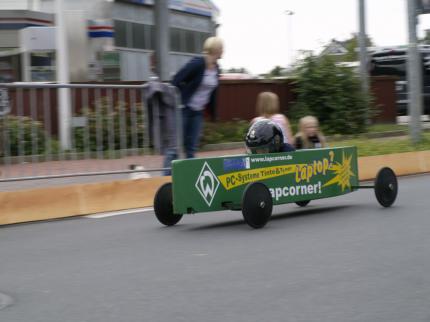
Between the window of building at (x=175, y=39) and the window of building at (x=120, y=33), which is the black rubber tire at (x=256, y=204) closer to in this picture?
the window of building at (x=120, y=33)

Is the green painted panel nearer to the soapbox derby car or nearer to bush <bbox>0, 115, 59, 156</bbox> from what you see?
the soapbox derby car

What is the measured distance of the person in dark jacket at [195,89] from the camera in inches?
430

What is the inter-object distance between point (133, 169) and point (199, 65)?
1646 mm

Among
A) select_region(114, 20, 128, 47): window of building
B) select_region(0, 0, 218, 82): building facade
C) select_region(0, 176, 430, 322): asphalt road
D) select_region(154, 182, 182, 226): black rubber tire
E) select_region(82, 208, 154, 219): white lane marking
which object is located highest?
select_region(114, 20, 128, 47): window of building

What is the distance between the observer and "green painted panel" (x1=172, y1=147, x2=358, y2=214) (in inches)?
321

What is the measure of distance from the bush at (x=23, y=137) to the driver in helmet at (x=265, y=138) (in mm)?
2325

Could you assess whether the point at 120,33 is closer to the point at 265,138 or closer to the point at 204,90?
the point at 204,90

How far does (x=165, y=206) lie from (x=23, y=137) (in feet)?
6.41

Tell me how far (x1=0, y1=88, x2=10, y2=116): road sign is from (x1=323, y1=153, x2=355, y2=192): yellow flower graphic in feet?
11.8

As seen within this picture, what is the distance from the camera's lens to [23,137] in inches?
369

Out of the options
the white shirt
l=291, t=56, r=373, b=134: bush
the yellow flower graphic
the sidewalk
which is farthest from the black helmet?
l=291, t=56, r=373, b=134: bush

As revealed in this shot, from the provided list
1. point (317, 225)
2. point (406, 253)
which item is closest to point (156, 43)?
point (317, 225)

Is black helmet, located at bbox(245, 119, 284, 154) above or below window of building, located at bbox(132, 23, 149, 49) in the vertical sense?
below

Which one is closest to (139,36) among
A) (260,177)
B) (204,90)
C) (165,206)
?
(204,90)
